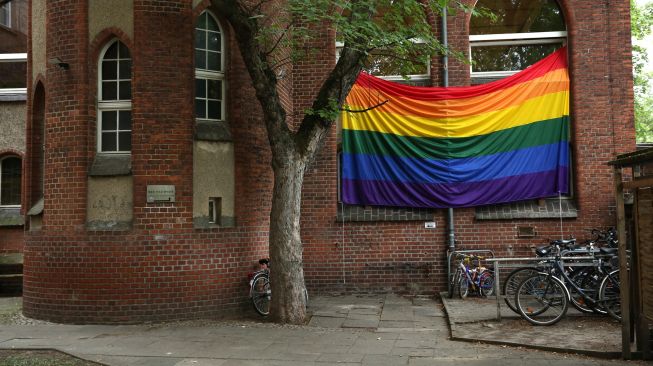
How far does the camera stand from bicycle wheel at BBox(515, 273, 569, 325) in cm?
885

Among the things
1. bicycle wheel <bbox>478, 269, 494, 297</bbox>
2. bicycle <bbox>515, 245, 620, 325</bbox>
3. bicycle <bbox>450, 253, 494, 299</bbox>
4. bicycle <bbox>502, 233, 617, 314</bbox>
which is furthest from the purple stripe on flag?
bicycle <bbox>515, 245, 620, 325</bbox>

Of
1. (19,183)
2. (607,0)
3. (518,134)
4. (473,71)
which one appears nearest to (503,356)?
(518,134)

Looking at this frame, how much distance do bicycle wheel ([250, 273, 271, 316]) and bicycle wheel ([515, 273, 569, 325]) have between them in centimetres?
414

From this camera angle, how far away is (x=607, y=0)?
41.1 feet

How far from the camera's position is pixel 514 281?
9.20 meters

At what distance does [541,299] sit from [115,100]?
7.75 m

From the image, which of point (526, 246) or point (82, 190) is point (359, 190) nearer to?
point (526, 246)

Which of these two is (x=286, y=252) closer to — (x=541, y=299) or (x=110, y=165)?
(x=110, y=165)

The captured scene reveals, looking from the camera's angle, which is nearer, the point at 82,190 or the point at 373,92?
the point at 82,190

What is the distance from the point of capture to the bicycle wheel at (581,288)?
9.13m

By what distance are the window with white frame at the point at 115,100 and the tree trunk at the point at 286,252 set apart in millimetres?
2917

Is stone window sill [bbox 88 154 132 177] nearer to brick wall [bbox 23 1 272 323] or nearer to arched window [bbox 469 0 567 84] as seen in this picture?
brick wall [bbox 23 1 272 323]

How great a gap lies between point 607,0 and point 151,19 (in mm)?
9352

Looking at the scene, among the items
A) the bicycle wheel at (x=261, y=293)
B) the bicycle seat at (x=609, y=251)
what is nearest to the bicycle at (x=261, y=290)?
the bicycle wheel at (x=261, y=293)
